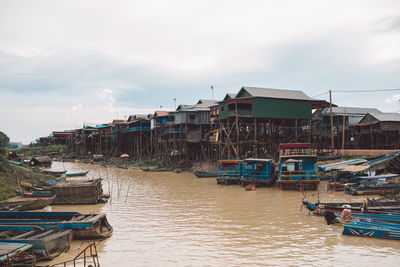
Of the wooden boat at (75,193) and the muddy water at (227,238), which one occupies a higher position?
the wooden boat at (75,193)

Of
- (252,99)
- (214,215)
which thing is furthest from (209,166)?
(214,215)

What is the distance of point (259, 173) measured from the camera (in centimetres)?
2680

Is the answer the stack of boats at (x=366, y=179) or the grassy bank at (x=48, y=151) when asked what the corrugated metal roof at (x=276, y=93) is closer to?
the stack of boats at (x=366, y=179)

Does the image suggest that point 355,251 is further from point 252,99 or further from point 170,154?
point 170,154

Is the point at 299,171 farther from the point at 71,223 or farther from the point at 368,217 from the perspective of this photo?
the point at 71,223

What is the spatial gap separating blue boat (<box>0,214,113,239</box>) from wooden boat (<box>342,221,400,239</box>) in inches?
363

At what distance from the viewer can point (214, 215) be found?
53.0ft

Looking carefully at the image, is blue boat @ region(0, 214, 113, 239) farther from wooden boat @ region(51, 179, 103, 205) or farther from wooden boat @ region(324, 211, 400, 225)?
wooden boat @ region(324, 211, 400, 225)

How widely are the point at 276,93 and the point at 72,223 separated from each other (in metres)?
29.7

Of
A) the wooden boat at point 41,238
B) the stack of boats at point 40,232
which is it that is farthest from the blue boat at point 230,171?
the wooden boat at point 41,238

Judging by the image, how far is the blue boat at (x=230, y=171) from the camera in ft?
93.6

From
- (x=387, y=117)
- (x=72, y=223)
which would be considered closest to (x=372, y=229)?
(x=72, y=223)

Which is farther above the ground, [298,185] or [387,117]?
[387,117]

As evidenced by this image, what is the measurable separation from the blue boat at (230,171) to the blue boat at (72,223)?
1720 centimetres
